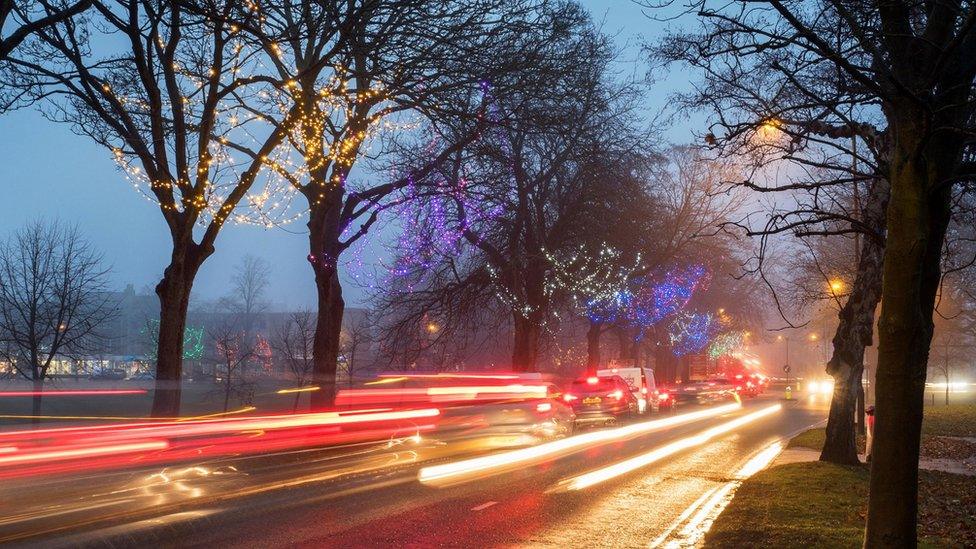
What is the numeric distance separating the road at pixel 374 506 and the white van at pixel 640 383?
18057 mm

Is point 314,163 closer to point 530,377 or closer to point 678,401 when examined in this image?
point 530,377

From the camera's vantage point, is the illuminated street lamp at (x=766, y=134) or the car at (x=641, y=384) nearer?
the illuminated street lamp at (x=766, y=134)

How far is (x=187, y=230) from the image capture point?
17797 mm

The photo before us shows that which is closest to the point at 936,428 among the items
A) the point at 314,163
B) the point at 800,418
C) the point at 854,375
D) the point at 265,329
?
the point at 800,418

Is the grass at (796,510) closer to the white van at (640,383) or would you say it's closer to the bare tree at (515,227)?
the bare tree at (515,227)

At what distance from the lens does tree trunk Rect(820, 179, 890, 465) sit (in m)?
16.5

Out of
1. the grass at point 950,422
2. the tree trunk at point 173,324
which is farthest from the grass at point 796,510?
the grass at point 950,422

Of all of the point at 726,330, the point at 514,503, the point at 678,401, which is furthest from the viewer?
the point at 726,330

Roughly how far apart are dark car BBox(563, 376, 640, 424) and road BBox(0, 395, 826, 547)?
1229 centimetres

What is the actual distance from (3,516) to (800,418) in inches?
1297

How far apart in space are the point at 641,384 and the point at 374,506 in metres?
27.4

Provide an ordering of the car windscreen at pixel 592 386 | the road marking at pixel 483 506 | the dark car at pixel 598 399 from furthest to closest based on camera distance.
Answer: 1. the car windscreen at pixel 592 386
2. the dark car at pixel 598 399
3. the road marking at pixel 483 506

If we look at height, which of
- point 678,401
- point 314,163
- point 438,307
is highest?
point 314,163

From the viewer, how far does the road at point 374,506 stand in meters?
9.62
